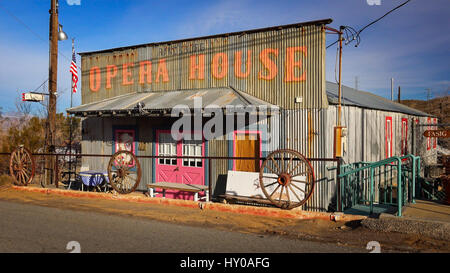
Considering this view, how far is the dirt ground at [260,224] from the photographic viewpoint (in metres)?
5.63

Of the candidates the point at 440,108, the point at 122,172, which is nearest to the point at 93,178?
the point at 122,172

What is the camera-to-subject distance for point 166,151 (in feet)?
41.7

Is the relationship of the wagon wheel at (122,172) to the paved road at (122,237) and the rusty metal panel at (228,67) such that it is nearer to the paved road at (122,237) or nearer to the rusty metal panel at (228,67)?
the paved road at (122,237)

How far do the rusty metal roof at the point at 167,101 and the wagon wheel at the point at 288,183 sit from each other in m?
2.21

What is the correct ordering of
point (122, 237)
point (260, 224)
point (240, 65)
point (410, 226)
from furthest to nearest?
1. point (240, 65)
2. point (260, 224)
3. point (122, 237)
4. point (410, 226)

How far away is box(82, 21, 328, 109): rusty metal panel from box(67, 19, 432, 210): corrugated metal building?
29 mm

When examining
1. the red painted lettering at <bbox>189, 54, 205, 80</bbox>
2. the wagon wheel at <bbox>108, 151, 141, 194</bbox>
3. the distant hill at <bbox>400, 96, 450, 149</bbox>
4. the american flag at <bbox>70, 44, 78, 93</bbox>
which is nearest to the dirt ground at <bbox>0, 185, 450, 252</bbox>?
the wagon wheel at <bbox>108, 151, 141, 194</bbox>

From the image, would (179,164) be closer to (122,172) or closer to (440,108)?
(122,172)

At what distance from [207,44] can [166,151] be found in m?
3.97

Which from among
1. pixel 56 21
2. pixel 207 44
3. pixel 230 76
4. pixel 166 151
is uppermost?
pixel 56 21

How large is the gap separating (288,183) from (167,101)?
541 cm

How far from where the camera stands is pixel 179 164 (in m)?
12.5
